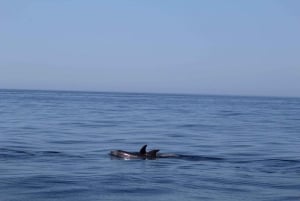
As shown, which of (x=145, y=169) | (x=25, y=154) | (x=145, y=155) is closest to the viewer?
(x=145, y=169)

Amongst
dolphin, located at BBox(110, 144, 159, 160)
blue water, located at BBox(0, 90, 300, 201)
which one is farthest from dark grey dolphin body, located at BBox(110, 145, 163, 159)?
blue water, located at BBox(0, 90, 300, 201)

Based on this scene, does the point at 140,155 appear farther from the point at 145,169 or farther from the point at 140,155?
the point at 145,169

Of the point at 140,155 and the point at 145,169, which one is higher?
the point at 140,155

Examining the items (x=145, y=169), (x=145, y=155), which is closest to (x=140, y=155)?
(x=145, y=155)

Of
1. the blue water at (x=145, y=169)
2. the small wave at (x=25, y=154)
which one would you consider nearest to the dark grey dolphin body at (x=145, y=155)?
the blue water at (x=145, y=169)

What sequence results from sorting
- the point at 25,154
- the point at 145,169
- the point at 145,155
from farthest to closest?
the point at 145,155
the point at 25,154
the point at 145,169

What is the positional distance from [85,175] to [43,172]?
1.51m

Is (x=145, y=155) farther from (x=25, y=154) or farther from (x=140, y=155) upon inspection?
(x=25, y=154)

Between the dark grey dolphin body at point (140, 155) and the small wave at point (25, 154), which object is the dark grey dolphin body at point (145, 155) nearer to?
the dark grey dolphin body at point (140, 155)

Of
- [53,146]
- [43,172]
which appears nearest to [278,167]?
[43,172]

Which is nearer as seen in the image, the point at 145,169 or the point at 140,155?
the point at 145,169

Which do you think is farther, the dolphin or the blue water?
the dolphin

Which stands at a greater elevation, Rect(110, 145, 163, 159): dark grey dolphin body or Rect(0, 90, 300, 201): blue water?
Rect(110, 145, 163, 159): dark grey dolphin body

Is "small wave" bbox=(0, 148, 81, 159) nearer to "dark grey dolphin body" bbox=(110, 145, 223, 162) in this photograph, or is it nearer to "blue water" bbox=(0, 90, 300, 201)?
"blue water" bbox=(0, 90, 300, 201)
